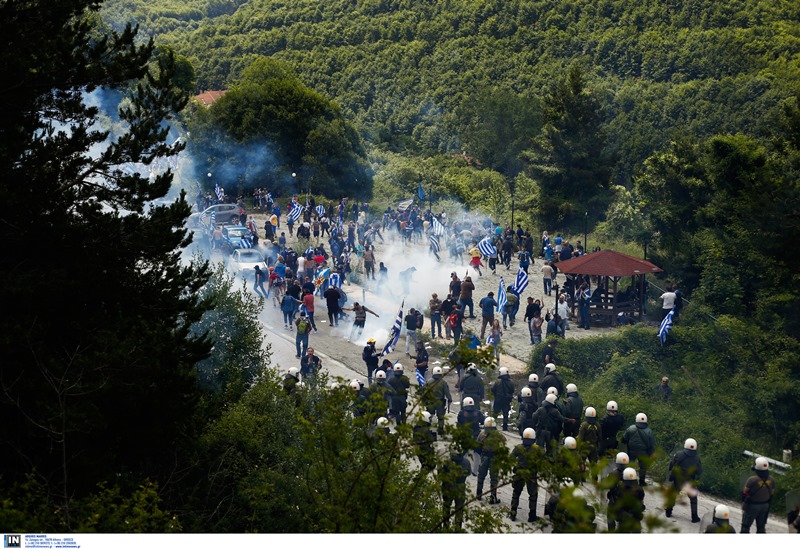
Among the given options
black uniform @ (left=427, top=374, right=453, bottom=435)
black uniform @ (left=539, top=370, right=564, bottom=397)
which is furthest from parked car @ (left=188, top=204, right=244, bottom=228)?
black uniform @ (left=539, top=370, right=564, bottom=397)

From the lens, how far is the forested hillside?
79.6 meters

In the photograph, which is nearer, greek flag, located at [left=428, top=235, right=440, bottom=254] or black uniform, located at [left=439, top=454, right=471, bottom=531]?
black uniform, located at [left=439, top=454, right=471, bottom=531]

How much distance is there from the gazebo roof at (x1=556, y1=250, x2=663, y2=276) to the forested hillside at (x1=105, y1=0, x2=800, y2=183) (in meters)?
42.6

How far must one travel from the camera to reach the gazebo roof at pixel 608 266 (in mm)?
27828

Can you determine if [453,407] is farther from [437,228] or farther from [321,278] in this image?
[437,228]

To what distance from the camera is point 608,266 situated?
27.9m

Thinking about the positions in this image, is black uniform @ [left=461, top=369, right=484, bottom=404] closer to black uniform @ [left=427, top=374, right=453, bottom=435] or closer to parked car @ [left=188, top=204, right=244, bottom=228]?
black uniform @ [left=427, top=374, right=453, bottom=435]

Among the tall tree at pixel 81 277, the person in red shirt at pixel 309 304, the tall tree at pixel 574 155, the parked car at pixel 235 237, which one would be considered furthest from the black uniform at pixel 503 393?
the tall tree at pixel 574 155

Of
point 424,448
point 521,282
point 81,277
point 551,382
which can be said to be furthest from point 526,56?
point 424,448

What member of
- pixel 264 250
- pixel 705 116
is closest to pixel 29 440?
pixel 264 250

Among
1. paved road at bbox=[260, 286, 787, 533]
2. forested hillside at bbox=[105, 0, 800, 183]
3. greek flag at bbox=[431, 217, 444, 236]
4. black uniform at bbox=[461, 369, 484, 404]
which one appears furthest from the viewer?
forested hillside at bbox=[105, 0, 800, 183]

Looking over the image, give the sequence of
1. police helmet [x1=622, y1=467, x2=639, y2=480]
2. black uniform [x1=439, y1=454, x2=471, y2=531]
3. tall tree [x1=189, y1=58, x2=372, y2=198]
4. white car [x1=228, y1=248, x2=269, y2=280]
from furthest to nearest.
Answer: tall tree [x1=189, y1=58, x2=372, y2=198], white car [x1=228, y1=248, x2=269, y2=280], police helmet [x1=622, y1=467, x2=639, y2=480], black uniform [x1=439, y1=454, x2=471, y2=531]

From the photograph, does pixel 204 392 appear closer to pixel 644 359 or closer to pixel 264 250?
pixel 644 359

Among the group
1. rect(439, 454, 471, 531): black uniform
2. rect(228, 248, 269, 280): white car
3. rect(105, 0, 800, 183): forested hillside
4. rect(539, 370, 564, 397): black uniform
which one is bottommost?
rect(105, 0, 800, 183): forested hillside
